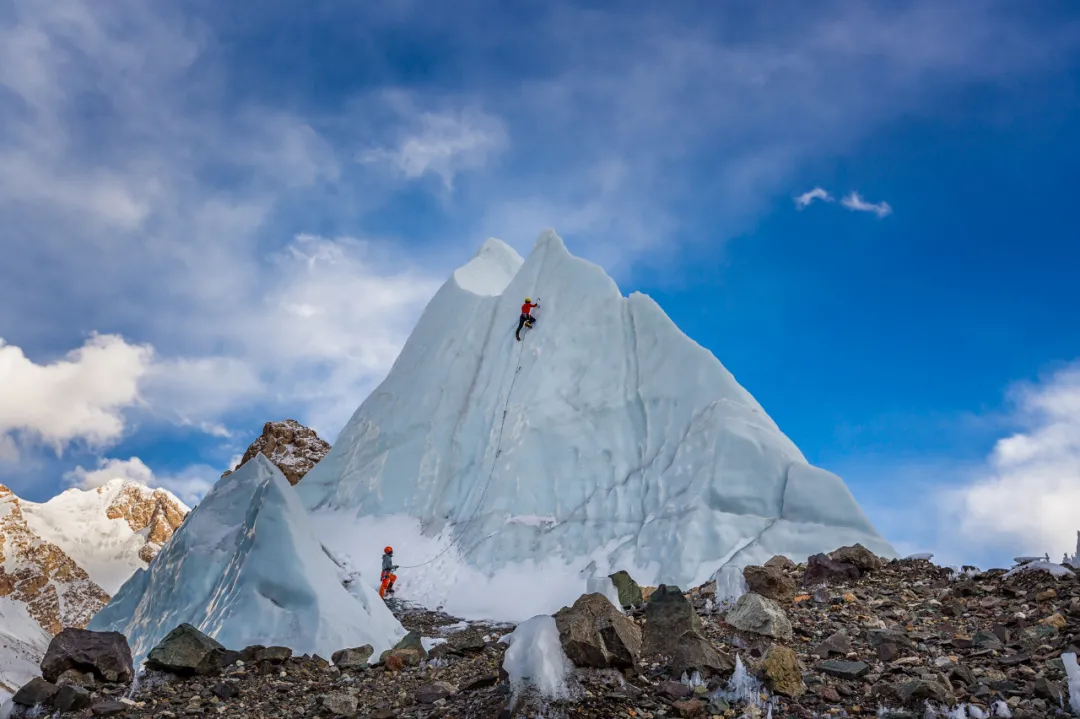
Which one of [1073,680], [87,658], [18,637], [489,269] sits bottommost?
[18,637]

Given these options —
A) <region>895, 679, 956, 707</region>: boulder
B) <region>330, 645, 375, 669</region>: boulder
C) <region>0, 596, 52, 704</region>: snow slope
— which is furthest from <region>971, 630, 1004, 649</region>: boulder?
<region>0, 596, 52, 704</region>: snow slope

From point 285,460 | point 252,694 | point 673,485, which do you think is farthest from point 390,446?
point 285,460

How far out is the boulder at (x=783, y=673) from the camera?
229 inches

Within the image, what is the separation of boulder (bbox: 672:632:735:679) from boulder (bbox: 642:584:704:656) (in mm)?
363

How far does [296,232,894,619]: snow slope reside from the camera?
1642cm

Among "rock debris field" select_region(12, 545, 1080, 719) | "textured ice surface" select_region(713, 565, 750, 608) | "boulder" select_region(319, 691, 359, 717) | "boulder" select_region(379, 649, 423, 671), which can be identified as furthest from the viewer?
"textured ice surface" select_region(713, 565, 750, 608)

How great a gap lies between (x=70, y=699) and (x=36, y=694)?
389mm

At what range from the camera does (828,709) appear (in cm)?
559

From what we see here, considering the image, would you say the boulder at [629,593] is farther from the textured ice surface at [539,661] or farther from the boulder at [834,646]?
the textured ice surface at [539,661]

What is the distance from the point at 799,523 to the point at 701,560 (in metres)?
2.31

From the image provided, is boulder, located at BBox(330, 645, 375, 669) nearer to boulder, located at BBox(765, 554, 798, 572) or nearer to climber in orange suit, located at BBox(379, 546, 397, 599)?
boulder, located at BBox(765, 554, 798, 572)

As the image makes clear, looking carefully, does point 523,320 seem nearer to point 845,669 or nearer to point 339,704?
point 339,704

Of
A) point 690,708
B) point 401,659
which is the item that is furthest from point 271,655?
point 690,708

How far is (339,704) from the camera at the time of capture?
6.87 metres
